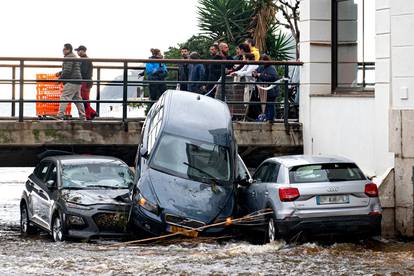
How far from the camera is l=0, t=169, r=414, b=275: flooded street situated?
15.5 m

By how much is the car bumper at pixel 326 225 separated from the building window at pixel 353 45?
18.7ft

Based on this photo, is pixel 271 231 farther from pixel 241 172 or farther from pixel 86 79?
pixel 86 79

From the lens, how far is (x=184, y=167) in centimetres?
1939

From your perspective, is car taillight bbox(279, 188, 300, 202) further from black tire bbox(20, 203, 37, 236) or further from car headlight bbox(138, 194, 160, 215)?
black tire bbox(20, 203, 37, 236)

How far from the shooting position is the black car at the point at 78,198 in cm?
1875

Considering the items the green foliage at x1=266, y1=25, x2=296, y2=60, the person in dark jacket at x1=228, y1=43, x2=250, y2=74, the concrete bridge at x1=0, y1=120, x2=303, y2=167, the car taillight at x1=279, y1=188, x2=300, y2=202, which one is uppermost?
the green foliage at x1=266, y1=25, x2=296, y2=60

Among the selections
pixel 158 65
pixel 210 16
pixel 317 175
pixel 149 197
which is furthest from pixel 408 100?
pixel 210 16

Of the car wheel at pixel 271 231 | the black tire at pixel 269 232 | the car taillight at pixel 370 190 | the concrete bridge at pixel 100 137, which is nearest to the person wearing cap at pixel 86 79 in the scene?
the concrete bridge at pixel 100 137

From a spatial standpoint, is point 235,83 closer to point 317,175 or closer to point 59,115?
point 59,115

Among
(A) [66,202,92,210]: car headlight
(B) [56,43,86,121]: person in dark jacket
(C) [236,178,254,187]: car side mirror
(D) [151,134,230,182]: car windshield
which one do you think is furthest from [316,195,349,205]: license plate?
(B) [56,43,86,121]: person in dark jacket

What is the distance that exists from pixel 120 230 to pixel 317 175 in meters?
3.46

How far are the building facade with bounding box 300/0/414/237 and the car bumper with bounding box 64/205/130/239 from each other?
16.0 feet

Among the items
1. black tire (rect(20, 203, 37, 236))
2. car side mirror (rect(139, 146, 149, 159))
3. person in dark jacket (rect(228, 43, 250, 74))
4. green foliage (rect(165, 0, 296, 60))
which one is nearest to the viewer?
car side mirror (rect(139, 146, 149, 159))

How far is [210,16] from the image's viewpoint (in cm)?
3734
